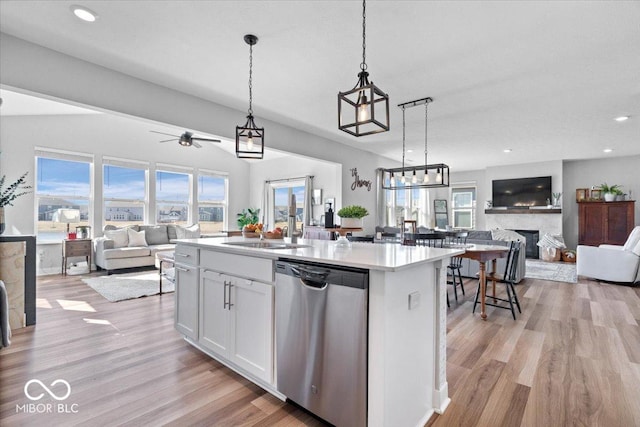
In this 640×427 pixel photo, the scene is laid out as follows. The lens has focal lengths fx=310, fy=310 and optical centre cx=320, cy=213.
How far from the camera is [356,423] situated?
1.54 metres

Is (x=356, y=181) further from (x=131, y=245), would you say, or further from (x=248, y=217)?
(x=131, y=245)

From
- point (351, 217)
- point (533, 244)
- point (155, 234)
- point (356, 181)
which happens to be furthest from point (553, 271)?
point (155, 234)

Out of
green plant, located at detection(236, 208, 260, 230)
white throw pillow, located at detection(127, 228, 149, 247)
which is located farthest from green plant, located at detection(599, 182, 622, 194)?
white throw pillow, located at detection(127, 228, 149, 247)

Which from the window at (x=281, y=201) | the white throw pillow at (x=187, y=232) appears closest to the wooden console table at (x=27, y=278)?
the white throw pillow at (x=187, y=232)

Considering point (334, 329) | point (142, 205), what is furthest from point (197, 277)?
point (142, 205)

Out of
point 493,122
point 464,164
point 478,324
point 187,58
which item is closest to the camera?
point 187,58

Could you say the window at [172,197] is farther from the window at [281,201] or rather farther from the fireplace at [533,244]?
the fireplace at [533,244]

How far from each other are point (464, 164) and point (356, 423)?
8.75 metres

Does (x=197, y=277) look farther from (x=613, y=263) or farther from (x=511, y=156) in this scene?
(x=511, y=156)

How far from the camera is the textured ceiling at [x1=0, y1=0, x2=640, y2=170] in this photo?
2305 millimetres

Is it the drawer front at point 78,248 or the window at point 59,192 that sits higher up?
the window at point 59,192

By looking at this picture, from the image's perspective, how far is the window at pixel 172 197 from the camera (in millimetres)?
7531

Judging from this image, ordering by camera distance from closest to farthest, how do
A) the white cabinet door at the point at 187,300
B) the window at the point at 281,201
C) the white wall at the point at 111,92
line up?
the white cabinet door at the point at 187,300 → the white wall at the point at 111,92 → the window at the point at 281,201

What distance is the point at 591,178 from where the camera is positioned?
815 centimetres
